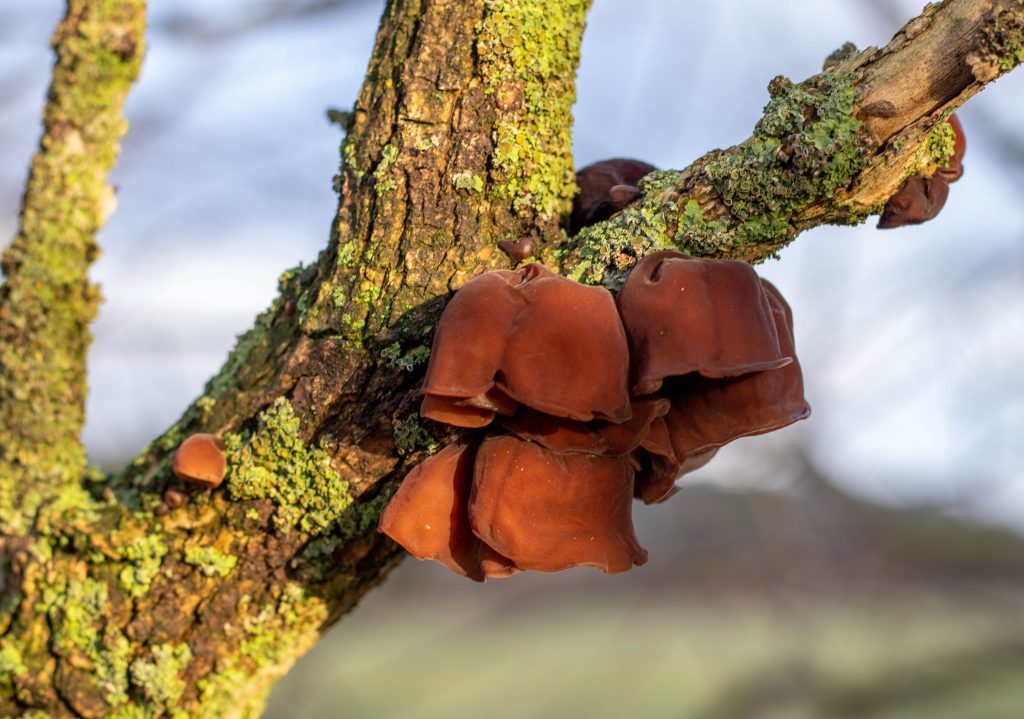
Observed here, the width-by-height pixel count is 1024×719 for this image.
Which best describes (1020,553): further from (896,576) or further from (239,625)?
(239,625)

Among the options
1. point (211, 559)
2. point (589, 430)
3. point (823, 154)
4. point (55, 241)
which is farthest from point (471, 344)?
point (55, 241)

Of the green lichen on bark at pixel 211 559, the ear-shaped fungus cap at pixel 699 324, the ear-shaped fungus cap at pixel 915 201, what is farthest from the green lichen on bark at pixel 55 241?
the ear-shaped fungus cap at pixel 915 201

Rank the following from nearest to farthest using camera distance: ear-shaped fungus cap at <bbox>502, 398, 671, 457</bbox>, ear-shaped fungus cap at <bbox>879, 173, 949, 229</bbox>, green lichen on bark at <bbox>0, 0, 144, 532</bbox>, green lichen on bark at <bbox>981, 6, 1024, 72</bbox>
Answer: green lichen on bark at <bbox>981, 6, 1024, 72</bbox> → ear-shaped fungus cap at <bbox>502, 398, 671, 457</bbox> → ear-shaped fungus cap at <bbox>879, 173, 949, 229</bbox> → green lichen on bark at <bbox>0, 0, 144, 532</bbox>

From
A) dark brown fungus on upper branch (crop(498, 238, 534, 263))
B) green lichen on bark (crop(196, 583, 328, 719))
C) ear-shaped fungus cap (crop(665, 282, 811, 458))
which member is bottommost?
green lichen on bark (crop(196, 583, 328, 719))

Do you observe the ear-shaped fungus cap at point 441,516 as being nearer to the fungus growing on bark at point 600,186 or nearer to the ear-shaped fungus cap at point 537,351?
the ear-shaped fungus cap at point 537,351

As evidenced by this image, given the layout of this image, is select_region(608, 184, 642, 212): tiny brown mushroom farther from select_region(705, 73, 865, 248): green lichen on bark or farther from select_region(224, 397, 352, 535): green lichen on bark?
select_region(224, 397, 352, 535): green lichen on bark

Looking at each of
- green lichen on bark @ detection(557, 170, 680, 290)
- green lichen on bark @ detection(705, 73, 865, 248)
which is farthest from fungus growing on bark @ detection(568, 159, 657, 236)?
green lichen on bark @ detection(705, 73, 865, 248)
